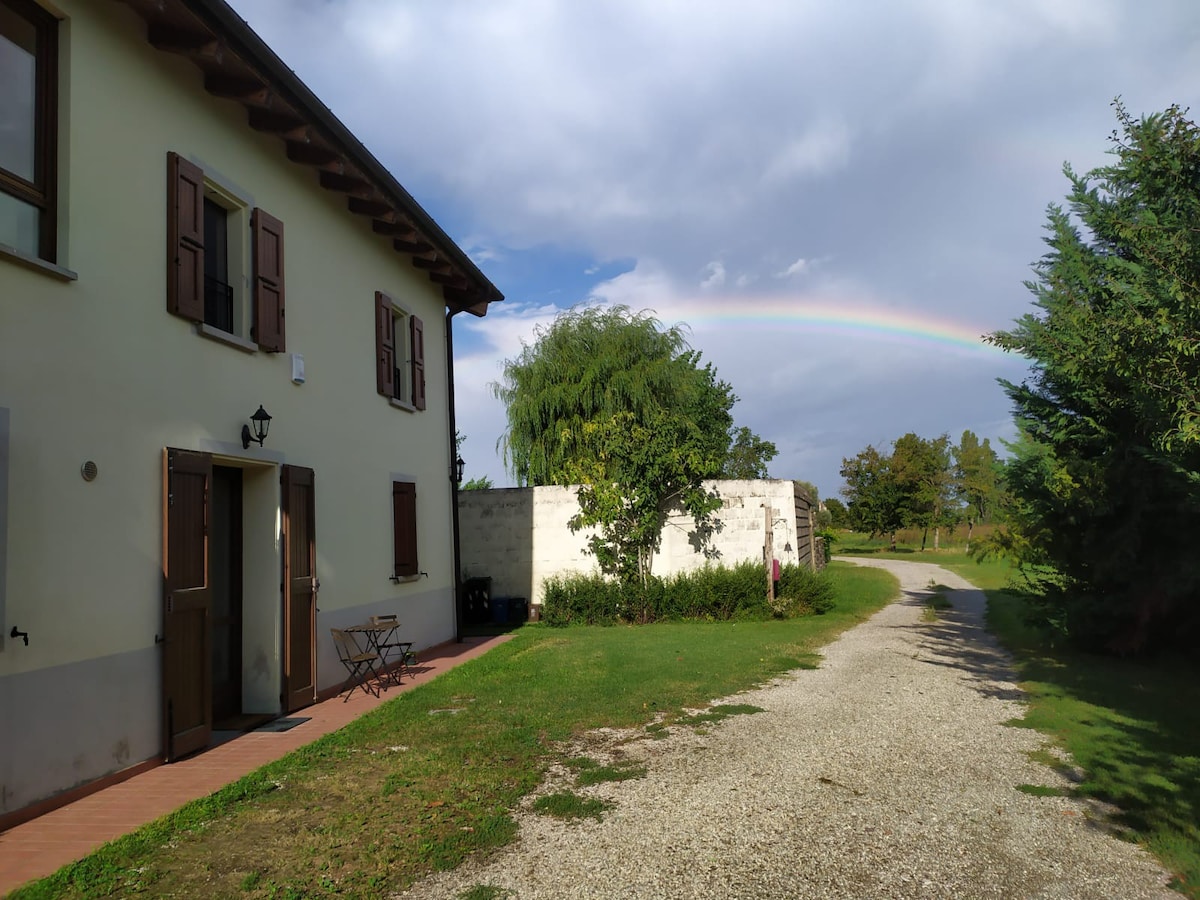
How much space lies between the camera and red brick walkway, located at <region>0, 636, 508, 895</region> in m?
4.37

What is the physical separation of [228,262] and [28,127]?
2.34m

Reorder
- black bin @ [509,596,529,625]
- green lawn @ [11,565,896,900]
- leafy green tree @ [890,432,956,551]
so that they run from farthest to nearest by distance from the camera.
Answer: leafy green tree @ [890,432,956,551]
black bin @ [509,596,529,625]
green lawn @ [11,565,896,900]

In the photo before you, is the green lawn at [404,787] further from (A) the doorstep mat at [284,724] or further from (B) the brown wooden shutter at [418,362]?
(B) the brown wooden shutter at [418,362]

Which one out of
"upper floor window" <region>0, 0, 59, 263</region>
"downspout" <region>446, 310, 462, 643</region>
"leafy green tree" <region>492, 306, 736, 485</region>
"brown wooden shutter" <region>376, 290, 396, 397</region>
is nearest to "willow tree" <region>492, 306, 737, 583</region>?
"leafy green tree" <region>492, 306, 736, 485</region>

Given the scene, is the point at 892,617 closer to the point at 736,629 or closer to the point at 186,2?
the point at 736,629

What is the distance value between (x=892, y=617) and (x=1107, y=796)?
10.6 m

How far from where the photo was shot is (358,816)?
496 centimetres

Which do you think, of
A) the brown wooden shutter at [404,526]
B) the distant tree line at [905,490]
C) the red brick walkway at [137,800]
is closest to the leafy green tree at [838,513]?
the distant tree line at [905,490]

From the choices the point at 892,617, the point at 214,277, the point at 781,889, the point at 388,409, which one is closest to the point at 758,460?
the point at 892,617

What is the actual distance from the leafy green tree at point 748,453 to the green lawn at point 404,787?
29864mm

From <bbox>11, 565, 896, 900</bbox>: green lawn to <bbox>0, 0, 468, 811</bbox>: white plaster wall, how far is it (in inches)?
42.7

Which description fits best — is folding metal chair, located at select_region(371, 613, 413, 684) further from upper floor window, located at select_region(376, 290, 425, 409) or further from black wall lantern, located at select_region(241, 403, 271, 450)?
upper floor window, located at select_region(376, 290, 425, 409)

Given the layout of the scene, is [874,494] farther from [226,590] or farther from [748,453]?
[226,590]

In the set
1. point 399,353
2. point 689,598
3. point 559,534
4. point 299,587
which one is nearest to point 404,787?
point 299,587
